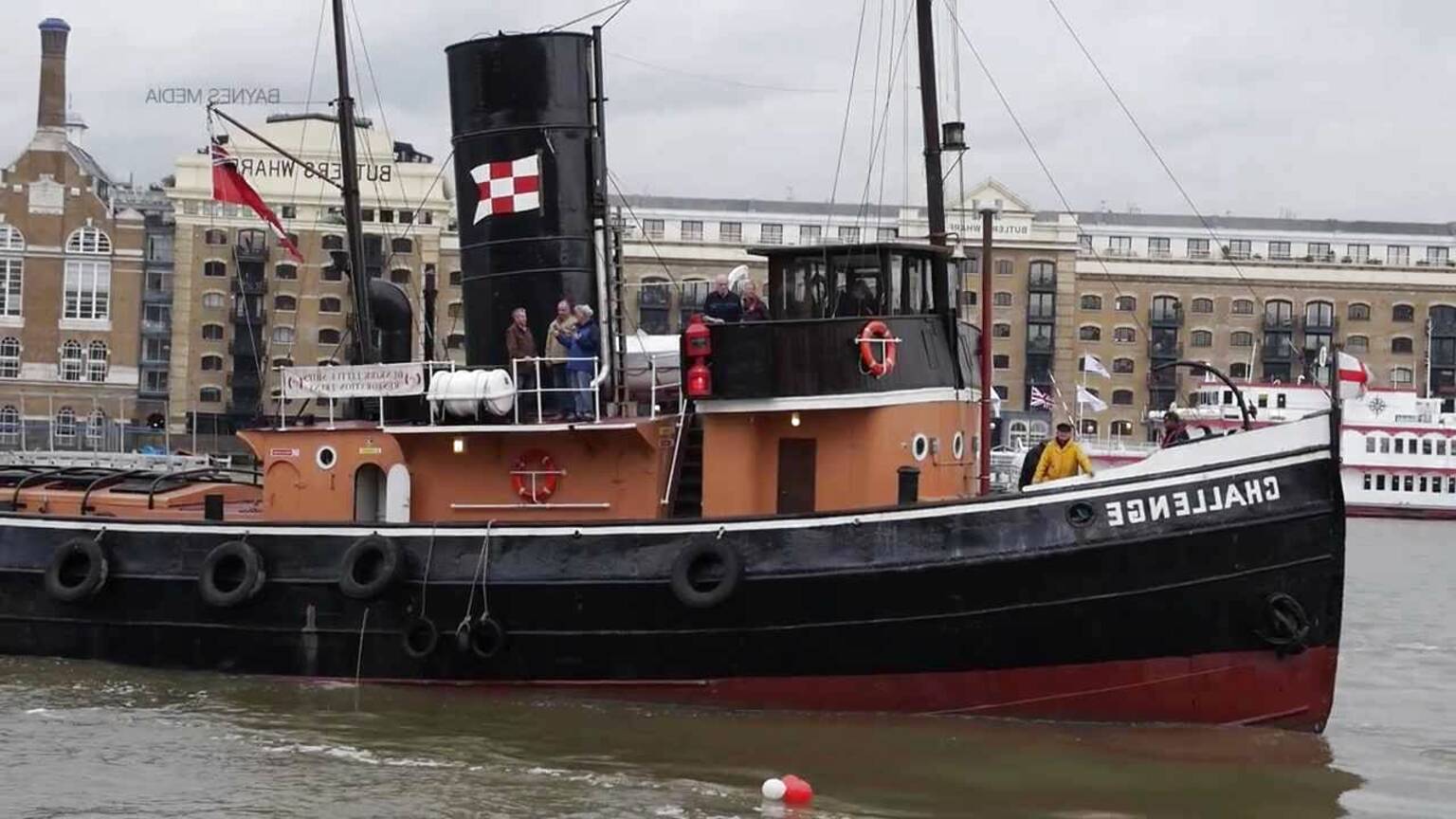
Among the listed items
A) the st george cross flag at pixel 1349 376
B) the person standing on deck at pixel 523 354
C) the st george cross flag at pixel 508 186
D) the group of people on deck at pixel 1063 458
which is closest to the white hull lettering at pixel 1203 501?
the st george cross flag at pixel 1349 376

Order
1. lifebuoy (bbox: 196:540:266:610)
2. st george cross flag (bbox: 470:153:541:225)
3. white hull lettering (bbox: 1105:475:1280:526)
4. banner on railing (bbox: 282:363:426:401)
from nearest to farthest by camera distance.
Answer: white hull lettering (bbox: 1105:475:1280:526), lifebuoy (bbox: 196:540:266:610), banner on railing (bbox: 282:363:426:401), st george cross flag (bbox: 470:153:541:225)

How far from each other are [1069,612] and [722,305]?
152 inches

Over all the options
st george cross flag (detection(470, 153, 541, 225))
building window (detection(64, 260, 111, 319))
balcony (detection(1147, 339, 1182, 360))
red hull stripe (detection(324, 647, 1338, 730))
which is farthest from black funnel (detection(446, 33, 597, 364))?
balcony (detection(1147, 339, 1182, 360))

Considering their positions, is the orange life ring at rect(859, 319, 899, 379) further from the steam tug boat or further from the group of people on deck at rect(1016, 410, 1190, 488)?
the group of people on deck at rect(1016, 410, 1190, 488)

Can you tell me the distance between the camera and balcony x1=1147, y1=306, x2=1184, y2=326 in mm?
89500

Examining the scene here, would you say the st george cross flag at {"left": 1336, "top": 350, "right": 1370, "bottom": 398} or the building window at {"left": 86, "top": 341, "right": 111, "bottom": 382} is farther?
the building window at {"left": 86, "top": 341, "right": 111, "bottom": 382}

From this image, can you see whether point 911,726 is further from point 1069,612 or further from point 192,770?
point 192,770

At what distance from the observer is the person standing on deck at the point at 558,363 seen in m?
15.5

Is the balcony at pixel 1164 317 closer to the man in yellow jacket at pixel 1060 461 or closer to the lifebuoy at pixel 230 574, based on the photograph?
the man in yellow jacket at pixel 1060 461

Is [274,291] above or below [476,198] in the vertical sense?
above

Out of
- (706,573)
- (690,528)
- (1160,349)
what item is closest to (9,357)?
(1160,349)

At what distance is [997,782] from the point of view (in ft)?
42.1

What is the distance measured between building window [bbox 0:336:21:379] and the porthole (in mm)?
73915

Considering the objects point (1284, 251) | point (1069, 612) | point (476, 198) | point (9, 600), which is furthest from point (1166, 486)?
point (1284, 251)
